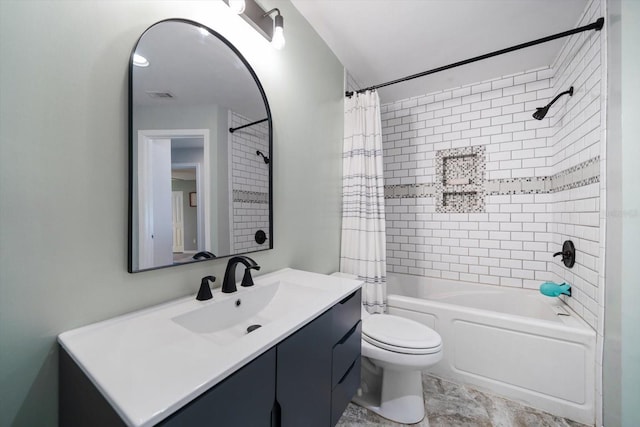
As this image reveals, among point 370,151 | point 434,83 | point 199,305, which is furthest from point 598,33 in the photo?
point 199,305

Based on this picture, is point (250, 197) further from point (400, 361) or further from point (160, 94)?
point (400, 361)

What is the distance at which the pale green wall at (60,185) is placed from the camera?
2.05ft

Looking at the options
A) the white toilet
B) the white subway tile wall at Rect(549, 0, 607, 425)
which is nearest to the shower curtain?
the white toilet

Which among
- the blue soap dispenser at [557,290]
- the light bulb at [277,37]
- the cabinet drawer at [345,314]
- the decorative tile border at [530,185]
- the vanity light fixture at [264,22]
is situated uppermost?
the vanity light fixture at [264,22]

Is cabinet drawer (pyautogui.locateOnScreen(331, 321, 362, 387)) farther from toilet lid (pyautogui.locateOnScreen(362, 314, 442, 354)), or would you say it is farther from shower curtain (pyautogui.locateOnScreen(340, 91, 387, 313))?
shower curtain (pyautogui.locateOnScreen(340, 91, 387, 313))

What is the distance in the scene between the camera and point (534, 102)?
2.31 m

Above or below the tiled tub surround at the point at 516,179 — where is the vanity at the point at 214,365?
below

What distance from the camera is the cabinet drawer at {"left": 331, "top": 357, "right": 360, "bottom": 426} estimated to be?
3.47ft

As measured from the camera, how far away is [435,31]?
1.81 metres

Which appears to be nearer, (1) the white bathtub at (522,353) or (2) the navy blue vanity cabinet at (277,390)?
(2) the navy blue vanity cabinet at (277,390)

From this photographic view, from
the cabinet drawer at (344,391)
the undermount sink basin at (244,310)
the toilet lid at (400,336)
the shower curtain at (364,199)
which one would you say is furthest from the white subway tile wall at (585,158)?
the undermount sink basin at (244,310)

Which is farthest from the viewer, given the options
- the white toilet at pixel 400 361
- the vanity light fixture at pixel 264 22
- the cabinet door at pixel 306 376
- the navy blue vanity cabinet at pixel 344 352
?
the white toilet at pixel 400 361

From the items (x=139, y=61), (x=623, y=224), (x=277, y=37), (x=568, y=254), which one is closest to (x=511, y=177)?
(x=568, y=254)

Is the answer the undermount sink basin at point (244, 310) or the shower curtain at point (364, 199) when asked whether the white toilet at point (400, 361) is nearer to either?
the shower curtain at point (364, 199)
